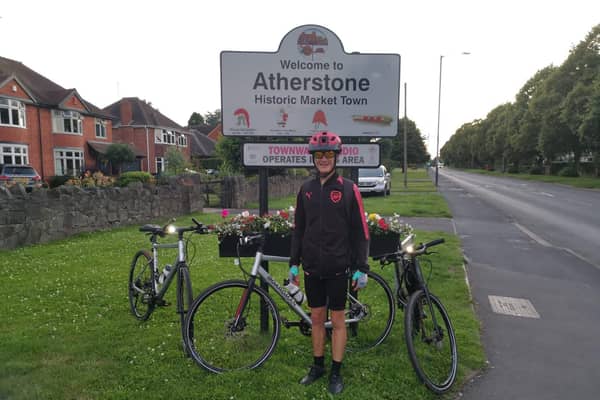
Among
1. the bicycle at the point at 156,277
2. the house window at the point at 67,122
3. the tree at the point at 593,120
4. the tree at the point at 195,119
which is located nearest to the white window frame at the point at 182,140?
the house window at the point at 67,122

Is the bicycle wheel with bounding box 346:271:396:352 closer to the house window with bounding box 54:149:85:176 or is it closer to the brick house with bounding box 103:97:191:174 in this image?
the house window with bounding box 54:149:85:176

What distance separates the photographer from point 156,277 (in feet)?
15.1

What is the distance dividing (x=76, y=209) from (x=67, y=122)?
27870mm

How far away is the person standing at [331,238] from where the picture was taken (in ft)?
10.7

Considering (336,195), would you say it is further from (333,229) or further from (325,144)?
(325,144)

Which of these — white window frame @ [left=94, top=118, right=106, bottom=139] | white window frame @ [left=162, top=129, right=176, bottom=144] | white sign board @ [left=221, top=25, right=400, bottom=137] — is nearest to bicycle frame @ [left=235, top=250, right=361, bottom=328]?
white sign board @ [left=221, top=25, right=400, bottom=137]

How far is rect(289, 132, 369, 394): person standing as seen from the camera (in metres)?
3.25

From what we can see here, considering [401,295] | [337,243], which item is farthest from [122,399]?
[401,295]

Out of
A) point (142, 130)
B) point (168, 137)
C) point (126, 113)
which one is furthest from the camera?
point (168, 137)

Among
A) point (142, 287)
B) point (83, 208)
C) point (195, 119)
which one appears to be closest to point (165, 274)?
point (142, 287)

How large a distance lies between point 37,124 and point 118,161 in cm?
678

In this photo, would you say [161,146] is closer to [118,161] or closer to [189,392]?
[118,161]

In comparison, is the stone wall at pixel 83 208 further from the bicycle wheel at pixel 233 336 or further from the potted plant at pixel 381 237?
the potted plant at pixel 381 237

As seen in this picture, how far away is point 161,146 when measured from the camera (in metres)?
46.6
